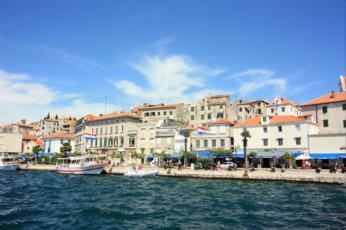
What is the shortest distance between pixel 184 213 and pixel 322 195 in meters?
14.5

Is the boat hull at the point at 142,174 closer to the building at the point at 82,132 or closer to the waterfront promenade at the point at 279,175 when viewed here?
the waterfront promenade at the point at 279,175

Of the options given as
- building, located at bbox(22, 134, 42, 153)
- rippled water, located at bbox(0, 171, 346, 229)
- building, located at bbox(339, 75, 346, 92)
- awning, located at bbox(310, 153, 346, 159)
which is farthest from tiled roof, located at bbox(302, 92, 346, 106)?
building, located at bbox(22, 134, 42, 153)

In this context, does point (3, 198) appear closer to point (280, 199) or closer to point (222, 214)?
point (222, 214)

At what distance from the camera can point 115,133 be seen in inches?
3068

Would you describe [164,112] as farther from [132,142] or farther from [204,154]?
[204,154]

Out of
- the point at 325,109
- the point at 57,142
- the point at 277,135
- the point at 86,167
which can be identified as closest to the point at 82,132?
the point at 57,142

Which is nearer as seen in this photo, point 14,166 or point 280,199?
point 280,199

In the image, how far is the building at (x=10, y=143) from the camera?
338 ft

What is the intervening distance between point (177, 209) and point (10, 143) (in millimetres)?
97776

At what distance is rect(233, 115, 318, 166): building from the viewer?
5134cm

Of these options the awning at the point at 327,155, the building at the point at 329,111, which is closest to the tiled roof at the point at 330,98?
the building at the point at 329,111

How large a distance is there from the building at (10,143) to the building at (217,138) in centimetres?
6983

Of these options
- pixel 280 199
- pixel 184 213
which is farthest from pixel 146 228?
pixel 280 199

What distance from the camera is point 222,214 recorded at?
20.6m
